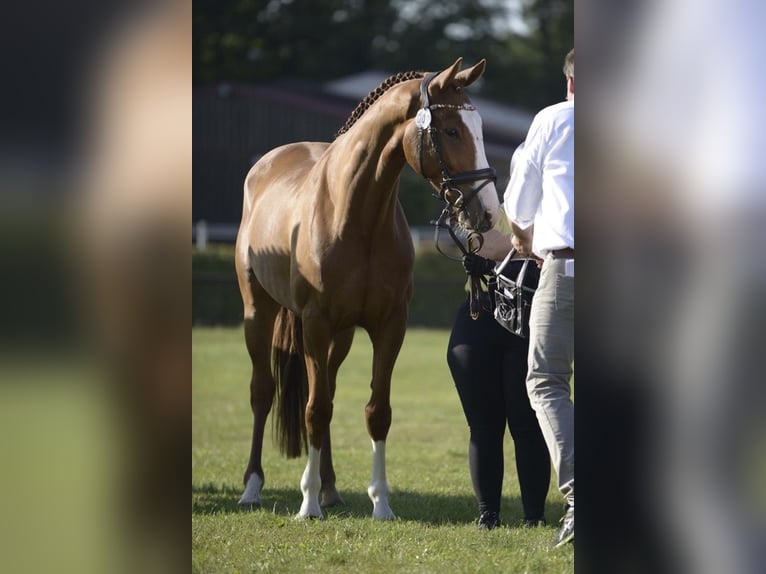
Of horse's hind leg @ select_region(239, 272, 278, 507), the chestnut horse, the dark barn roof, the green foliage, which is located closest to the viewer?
the chestnut horse

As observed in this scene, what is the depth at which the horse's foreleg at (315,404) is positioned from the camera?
17.4 feet

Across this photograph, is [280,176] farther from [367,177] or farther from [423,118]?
[423,118]

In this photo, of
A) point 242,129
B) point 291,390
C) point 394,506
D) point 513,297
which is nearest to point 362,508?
point 394,506

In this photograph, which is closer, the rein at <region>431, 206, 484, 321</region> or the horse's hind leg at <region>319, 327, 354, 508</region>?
the rein at <region>431, 206, 484, 321</region>

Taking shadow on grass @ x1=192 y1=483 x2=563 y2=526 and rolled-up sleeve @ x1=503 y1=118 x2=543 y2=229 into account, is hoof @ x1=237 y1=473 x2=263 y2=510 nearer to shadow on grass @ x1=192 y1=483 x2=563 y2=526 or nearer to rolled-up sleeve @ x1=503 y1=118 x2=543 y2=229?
shadow on grass @ x1=192 y1=483 x2=563 y2=526

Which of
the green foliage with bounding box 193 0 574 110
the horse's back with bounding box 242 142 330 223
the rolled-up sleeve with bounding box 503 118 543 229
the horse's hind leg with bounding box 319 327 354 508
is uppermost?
the green foliage with bounding box 193 0 574 110

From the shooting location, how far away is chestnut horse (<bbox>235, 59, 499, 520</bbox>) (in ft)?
15.6

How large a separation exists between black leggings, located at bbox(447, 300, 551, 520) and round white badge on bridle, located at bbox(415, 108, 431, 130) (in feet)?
2.99

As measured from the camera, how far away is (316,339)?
17.4 feet

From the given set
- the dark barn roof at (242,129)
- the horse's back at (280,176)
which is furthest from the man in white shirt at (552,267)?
the dark barn roof at (242,129)

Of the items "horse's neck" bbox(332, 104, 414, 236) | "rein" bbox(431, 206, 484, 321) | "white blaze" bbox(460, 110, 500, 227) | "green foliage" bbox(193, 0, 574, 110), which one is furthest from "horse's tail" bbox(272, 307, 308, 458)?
"green foliage" bbox(193, 0, 574, 110)

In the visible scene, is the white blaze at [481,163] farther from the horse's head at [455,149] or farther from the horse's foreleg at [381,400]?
the horse's foreleg at [381,400]

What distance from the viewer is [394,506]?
5652 mm

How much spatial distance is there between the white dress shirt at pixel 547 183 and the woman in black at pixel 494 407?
0.85 m
